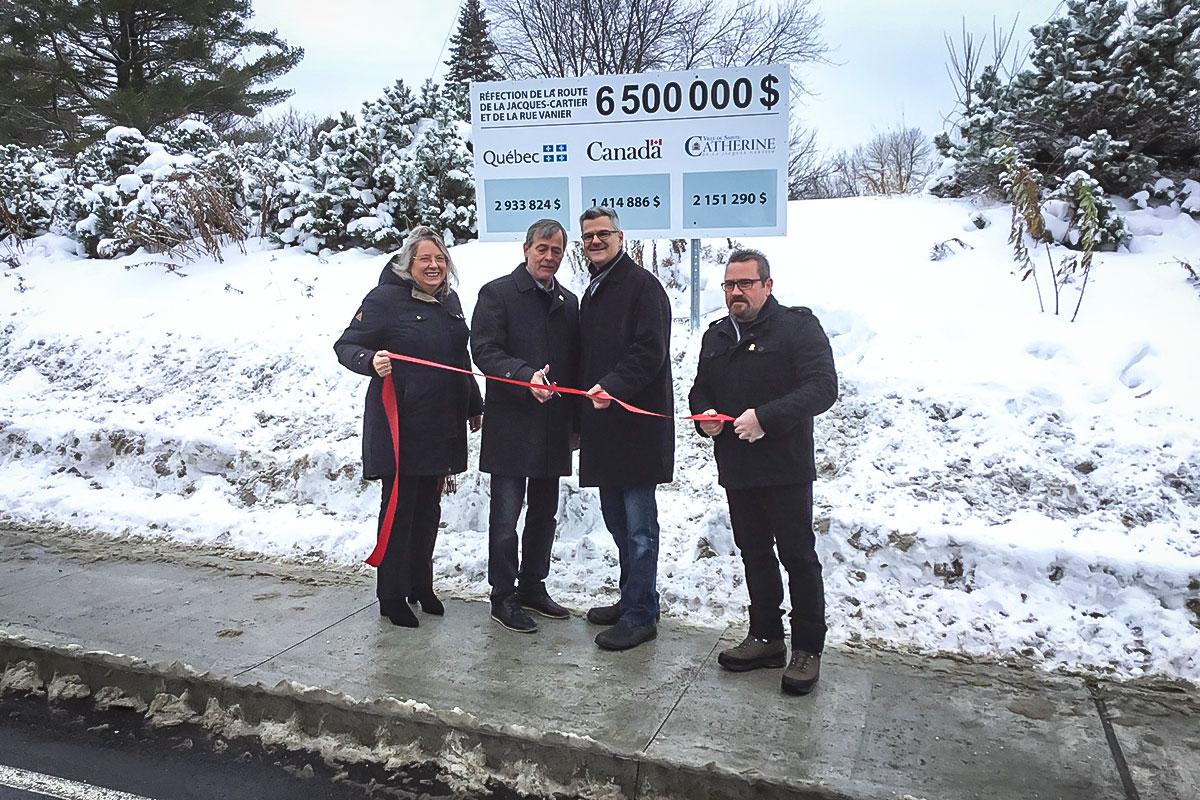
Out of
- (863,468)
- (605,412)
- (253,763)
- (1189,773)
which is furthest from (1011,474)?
(253,763)

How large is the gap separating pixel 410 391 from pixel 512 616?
1230mm

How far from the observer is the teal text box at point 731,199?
21.6 ft

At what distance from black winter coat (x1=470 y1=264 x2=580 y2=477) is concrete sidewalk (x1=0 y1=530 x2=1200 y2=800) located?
88 centimetres

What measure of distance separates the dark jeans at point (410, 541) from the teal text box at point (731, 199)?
3091 millimetres

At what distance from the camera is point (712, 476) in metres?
5.85

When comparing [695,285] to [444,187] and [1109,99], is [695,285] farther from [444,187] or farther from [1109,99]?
[1109,99]

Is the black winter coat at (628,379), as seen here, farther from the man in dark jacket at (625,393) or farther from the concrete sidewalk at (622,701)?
the concrete sidewalk at (622,701)

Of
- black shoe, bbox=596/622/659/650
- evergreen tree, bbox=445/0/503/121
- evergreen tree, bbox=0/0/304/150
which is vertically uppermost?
evergreen tree, bbox=445/0/503/121

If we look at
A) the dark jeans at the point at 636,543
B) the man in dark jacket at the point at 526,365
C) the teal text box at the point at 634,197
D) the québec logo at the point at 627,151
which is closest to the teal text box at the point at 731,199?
the teal text box at the point at 634,197

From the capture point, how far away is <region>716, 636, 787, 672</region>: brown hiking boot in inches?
158

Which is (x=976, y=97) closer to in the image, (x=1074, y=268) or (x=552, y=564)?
(x=1074, y=268)

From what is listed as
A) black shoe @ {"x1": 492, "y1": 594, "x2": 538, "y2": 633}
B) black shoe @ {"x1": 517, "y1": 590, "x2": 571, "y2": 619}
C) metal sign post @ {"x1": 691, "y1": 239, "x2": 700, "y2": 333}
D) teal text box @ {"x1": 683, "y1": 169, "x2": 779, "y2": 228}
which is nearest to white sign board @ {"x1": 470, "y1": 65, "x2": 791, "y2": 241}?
teal text box @ {"x1": 683, "y1": 169, "x2": 779, "y2": 228}

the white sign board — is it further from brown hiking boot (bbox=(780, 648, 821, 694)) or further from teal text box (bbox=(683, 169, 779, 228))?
brown hiking boot (bbox=(780, 648, 821, 694))

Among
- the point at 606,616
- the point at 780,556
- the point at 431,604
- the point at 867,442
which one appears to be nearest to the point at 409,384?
the point at 431,604
